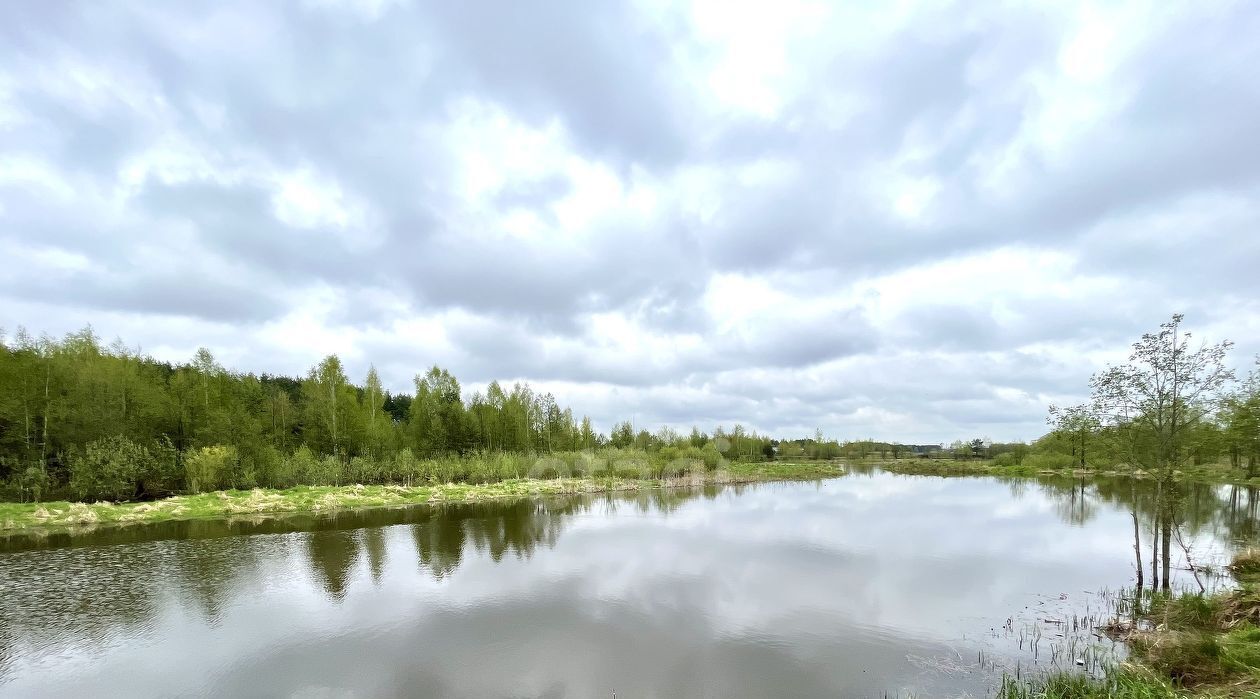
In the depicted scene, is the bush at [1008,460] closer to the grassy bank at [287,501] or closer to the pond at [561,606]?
the grassy bank at [287,501]

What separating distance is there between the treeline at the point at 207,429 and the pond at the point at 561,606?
9565 millimetres

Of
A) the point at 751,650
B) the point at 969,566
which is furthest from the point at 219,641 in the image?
the point at 969,566

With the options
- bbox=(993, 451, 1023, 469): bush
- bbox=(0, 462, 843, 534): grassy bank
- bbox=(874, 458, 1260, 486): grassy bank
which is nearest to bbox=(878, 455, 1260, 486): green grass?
bbox=(874, 458, 1260, 486): grassy bank

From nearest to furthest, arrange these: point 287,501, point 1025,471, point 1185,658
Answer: point 1185,658 < point 287,501 < point 1025,471

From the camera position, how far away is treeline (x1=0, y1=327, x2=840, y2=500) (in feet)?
95.2

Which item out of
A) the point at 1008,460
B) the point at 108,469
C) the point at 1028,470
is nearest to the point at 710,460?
the point at 1028,470

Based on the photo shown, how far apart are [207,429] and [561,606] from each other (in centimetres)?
3478

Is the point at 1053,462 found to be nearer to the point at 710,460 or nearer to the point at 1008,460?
the point at 1008,460

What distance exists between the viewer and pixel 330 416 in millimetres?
45406

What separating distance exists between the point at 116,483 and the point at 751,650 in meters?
36.2

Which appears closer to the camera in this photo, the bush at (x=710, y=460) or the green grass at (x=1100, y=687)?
the green grass at (x=1100, y=687)

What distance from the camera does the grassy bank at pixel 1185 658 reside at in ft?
24.5

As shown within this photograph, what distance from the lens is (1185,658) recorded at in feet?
27.9

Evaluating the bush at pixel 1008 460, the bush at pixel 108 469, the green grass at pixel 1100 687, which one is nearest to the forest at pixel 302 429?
the bush at pixel 108 469
